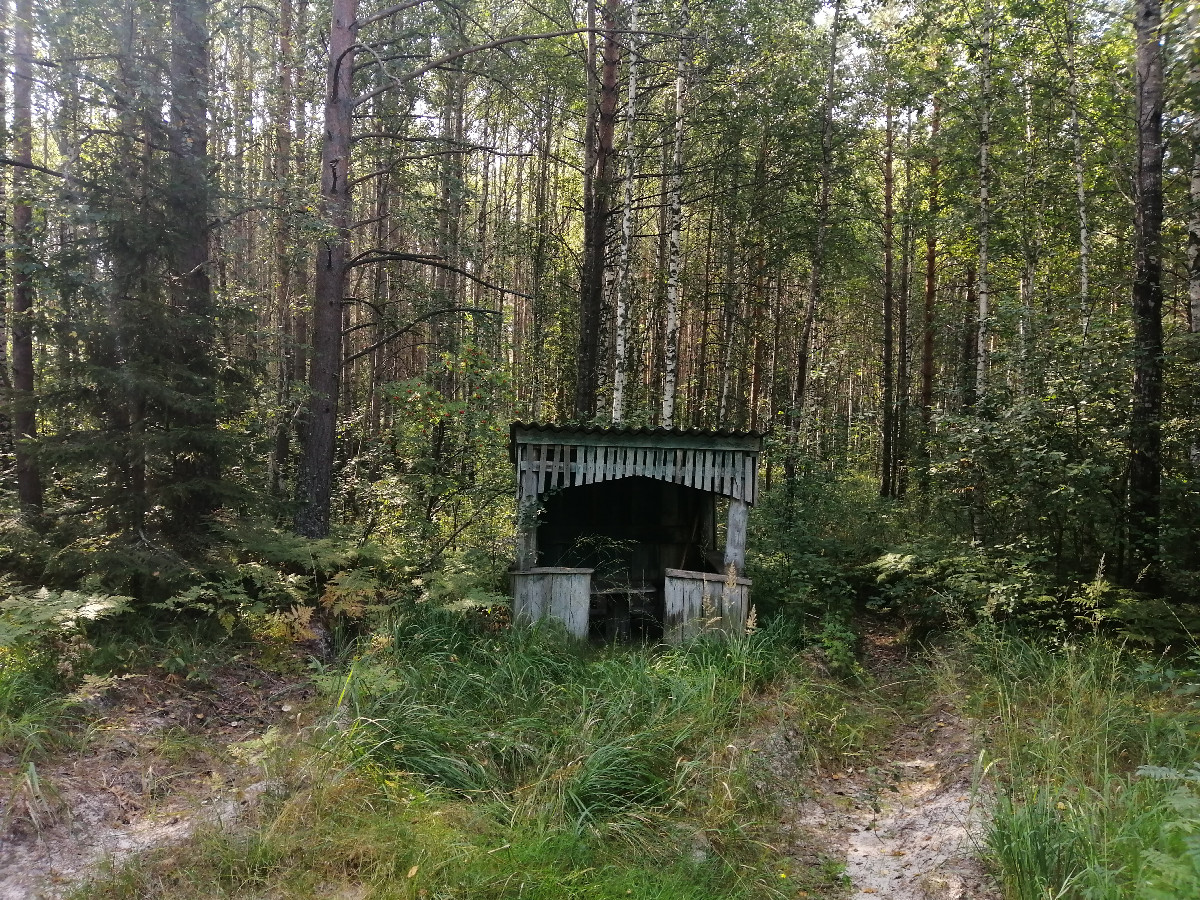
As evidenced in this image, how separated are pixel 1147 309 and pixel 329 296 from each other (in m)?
8.65

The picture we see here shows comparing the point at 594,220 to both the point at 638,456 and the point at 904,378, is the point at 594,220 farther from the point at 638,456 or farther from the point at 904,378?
the point at 904,378

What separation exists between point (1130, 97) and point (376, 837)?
40.9ft

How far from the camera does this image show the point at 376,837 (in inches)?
135

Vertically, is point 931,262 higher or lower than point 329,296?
higher

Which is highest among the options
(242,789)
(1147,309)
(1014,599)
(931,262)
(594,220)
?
(931,262)

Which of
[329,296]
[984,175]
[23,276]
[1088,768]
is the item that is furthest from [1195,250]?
[23,276]

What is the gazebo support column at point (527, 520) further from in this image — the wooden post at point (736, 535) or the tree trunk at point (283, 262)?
the tree trunk at point (283, 262)

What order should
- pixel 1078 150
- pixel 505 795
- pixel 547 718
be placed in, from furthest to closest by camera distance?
1. pixel 1078 150
2. pixel 547 718
3. pixel 505 795

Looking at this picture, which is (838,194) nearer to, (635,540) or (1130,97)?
(1130,97)

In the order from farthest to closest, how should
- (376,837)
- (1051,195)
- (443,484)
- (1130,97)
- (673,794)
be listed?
(1051,195) → (1130,97) → (443,484) → (673,794) → (376,837)

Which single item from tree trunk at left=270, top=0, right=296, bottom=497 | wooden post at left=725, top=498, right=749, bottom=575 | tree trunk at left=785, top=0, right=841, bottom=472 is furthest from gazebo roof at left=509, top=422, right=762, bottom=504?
tree trunk at left=785, top=0, right=841, bottom=472

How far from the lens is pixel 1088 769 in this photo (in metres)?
4.12

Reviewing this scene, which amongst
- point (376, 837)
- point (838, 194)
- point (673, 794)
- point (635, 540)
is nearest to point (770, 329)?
point (838, 194)

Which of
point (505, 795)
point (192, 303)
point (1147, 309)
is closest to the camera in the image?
point (505, 795)
